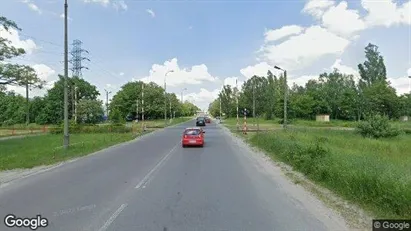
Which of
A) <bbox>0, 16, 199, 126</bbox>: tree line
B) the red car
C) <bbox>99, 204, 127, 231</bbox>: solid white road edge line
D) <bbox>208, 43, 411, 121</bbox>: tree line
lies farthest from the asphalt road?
<bbox>208, 43, 411, 121</bbox>: tree line

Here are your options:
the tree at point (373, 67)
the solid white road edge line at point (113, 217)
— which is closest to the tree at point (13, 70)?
the solid white road edge line at point (113, 217)

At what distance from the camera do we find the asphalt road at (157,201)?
6.56 metres

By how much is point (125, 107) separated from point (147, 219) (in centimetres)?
9950

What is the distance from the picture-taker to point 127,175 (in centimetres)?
1246

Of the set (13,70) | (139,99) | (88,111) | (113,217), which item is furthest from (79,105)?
(113,217)

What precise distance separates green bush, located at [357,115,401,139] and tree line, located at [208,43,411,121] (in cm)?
4950

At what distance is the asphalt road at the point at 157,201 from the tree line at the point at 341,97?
7514cm

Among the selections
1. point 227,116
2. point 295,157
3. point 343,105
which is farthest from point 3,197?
point 227,116

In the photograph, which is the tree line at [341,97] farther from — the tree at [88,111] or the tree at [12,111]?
the tree at [12,111]

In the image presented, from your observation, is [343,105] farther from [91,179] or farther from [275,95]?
[91,179]

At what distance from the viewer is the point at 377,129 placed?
34219mm

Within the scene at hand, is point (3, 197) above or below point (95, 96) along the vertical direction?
below

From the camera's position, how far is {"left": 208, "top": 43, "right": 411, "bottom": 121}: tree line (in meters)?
83.8

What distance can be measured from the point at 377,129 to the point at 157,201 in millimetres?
31047
